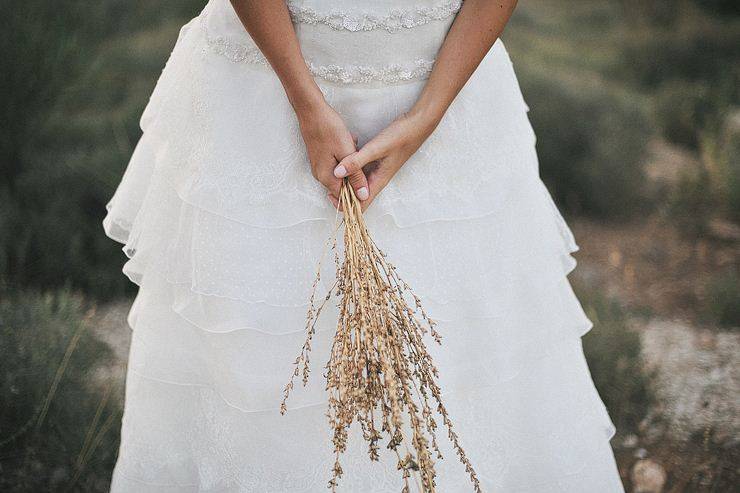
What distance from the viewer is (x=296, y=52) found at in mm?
1475

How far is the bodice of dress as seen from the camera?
152cm

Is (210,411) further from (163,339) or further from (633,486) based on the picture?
(633,486)

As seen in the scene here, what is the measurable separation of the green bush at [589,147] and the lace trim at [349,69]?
3457 millimetres

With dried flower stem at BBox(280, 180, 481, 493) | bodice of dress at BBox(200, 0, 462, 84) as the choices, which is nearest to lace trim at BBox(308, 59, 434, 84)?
bodice of dress at BBox(200, 0, 462, 84)

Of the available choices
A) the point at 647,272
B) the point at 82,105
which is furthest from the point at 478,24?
the point at 82,105

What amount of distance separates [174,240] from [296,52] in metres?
0.51

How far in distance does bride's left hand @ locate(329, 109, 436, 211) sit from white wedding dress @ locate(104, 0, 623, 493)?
69mm

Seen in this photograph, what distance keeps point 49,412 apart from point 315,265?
1236 millimetres

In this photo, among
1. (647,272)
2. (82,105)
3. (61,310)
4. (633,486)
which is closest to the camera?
(633,486)

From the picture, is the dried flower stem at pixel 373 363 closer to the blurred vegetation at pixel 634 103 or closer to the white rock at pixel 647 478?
the white rock at pixel 647 478

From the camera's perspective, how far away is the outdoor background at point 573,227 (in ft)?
7.97

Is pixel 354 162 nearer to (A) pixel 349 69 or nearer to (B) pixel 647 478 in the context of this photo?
(A) pixel 349 69

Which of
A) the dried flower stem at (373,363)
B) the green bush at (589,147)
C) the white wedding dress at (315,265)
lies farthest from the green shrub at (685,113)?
the dried flower stem at (373,363)

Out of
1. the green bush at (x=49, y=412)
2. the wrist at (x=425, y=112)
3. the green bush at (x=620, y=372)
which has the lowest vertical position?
the green bush at (x=620, y=372)
